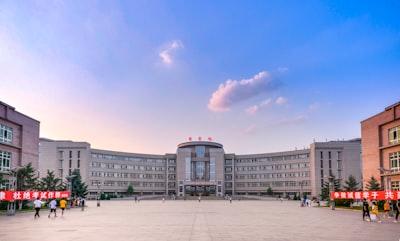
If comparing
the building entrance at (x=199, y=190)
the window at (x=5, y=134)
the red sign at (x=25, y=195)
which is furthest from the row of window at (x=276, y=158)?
the window at (x=5, y=134)

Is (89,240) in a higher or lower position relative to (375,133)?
lower

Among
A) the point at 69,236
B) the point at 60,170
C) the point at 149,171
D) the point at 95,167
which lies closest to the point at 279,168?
the point at 149,171

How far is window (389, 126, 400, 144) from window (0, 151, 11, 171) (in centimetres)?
4459

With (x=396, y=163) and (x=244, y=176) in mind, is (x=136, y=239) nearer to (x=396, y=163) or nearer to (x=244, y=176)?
(x=396, y=163)

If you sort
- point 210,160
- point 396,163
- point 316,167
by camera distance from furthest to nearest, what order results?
point 210,160
point 316,167
point 396,163

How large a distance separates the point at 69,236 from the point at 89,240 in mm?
1883

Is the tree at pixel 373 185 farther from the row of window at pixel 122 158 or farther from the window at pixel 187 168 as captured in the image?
the row of window at pixel 122 158

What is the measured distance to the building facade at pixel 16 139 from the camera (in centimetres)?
4388

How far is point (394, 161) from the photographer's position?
145 ft

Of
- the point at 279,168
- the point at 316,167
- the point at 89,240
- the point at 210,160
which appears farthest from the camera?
the point at 210,160

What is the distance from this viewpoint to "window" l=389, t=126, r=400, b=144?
142 ft

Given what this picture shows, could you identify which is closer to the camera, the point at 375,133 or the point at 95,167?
the point at 375,133

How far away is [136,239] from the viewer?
15.1 meters

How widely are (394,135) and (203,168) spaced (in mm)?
75442
